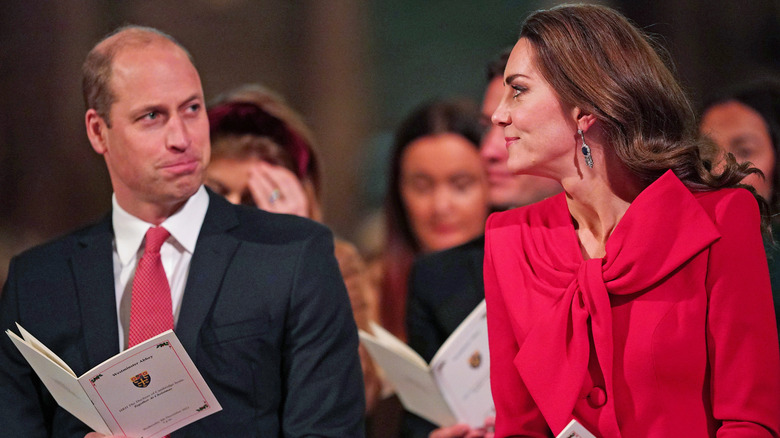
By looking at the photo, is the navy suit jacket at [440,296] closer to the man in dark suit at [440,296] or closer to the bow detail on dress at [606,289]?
the man in dark suit at [440,296]

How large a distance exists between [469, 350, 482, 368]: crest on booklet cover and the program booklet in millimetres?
813

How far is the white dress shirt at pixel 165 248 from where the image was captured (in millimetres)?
2301

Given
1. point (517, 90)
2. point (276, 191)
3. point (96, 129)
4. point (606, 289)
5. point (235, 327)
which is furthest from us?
point (276, 191)

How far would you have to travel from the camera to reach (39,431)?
2301mm

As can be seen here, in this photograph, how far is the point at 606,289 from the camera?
1.85 m

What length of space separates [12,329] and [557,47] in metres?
1.64

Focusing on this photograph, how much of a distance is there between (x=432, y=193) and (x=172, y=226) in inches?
67.0

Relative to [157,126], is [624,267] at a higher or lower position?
lower

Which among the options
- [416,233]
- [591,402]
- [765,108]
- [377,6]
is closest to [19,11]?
[377,6]

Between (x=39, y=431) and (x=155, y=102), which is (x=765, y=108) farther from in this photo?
(x=39, y=431)

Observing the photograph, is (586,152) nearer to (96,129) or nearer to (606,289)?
(606,289)

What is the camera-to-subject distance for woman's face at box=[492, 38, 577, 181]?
6.26 ft

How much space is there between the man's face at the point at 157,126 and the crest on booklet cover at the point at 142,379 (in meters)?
0.55

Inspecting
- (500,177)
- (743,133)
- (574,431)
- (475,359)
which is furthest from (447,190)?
(574,431)
